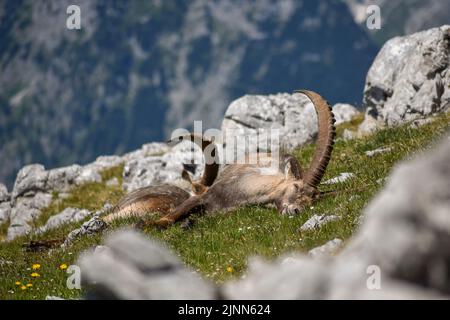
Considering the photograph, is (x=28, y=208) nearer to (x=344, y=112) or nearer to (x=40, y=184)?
(x=40, y=184)

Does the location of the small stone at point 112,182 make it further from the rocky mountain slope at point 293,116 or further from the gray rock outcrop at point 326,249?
the gray rock outcrop at point 326,249

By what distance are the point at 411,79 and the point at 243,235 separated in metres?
13.2

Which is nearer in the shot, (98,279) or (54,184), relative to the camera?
(98,279)

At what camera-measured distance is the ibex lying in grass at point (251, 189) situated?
14.5 metres

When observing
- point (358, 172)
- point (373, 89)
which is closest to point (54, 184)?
point (373, 89)

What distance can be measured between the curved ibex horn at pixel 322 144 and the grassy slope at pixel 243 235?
1.92ft

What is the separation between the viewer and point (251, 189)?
15773 millimetres

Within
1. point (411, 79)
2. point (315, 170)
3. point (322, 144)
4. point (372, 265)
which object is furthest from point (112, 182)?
point (372, 265)

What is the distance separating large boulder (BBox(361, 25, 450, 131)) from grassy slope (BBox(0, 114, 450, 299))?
4183 mm

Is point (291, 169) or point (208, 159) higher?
point (208, 159)

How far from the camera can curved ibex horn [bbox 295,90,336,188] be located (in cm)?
1451

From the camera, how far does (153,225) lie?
583 inches
